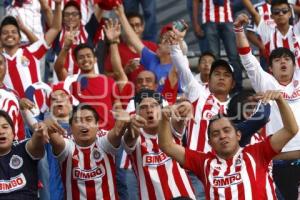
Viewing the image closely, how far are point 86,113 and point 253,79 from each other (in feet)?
5.88

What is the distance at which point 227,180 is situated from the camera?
26.9 feet

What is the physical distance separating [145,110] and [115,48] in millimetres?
2454

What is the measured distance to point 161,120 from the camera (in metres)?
8.38

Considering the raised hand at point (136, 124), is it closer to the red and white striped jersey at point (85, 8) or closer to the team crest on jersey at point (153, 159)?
the team crest on jersey at point (153, 159)

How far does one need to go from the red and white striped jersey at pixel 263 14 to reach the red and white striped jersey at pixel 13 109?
370 cm

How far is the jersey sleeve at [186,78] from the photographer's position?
32.1ft

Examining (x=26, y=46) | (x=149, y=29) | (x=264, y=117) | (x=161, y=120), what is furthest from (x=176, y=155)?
(x=149, y=29)

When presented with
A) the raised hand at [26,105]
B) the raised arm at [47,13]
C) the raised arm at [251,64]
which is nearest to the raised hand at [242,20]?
the raised arm at [251,64]

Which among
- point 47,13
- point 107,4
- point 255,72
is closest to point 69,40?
point 107,4

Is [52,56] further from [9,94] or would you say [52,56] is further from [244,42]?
[244,42]

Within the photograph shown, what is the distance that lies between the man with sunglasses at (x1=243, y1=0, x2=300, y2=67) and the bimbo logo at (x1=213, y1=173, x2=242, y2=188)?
321cm

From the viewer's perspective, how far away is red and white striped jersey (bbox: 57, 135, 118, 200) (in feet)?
28.9

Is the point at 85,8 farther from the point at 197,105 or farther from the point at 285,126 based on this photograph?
the point at 285,126

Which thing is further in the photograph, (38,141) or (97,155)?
(97,155)
